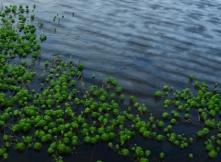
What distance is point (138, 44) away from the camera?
22969 mm

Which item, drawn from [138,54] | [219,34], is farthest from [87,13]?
[219,34]

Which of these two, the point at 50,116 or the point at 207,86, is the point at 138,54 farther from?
the point at 50,116

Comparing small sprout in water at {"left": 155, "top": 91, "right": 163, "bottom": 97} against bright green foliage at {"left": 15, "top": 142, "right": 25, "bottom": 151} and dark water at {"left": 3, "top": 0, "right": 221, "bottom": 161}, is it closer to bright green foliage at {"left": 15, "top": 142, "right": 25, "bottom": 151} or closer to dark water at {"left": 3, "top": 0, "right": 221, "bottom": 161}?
dark water at {"left": 3, "top": 0, "right": 221, "bottom": 161}

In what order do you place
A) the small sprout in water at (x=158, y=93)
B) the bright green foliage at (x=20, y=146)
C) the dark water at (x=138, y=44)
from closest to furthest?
the bright green foliage at (x=20, y=146) < the small sprout in water at (x=158, y=93) < the dark water at (x=138, y=44)

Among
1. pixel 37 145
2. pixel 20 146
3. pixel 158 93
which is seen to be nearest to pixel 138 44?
pixel 158 93

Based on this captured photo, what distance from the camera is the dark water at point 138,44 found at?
17288 mm

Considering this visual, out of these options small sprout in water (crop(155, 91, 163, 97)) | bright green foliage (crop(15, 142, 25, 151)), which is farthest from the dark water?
small sprout in water (crop(155, 91, 163, 97))

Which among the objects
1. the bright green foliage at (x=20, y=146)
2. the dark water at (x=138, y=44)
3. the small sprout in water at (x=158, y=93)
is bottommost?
the bright green foliage at (x=20, y=146)

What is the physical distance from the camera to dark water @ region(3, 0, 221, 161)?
1729 centimetres

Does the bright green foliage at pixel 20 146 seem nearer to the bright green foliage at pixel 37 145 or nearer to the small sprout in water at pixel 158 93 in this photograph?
the bright green foliage at pixel 37 145

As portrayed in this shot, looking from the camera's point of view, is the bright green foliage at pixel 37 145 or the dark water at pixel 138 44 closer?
the bright green foliage at pixel 37 145

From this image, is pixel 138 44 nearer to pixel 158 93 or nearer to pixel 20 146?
pixel 158 93

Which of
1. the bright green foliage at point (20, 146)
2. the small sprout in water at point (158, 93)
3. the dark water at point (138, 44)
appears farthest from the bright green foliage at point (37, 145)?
the small sprout in water at point (158, 93)

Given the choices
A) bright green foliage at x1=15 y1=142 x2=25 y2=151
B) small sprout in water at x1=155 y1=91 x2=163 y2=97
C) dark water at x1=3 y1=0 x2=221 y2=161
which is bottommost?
bright green foliage at x1=15 y1=142 x2=25 y2=151
